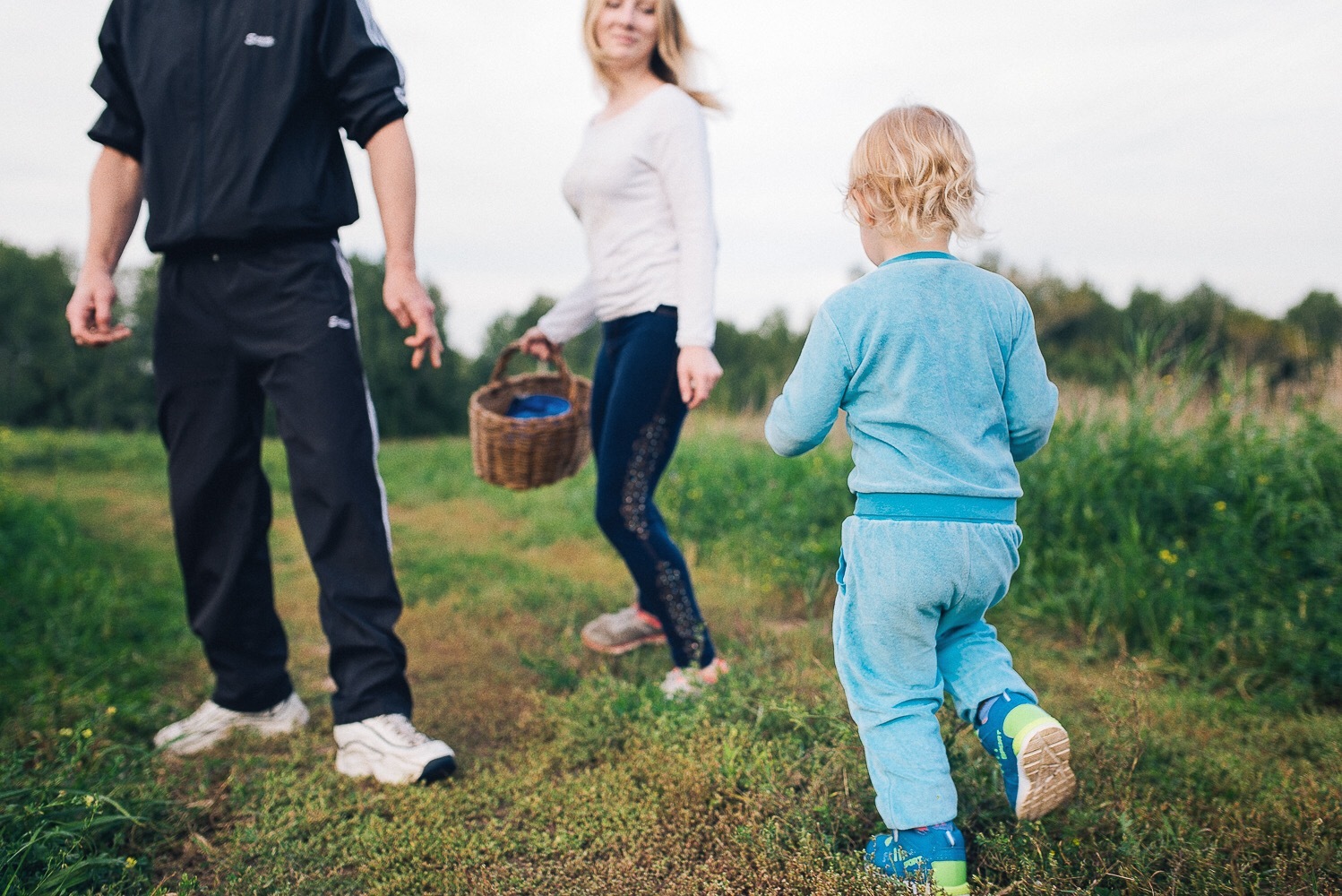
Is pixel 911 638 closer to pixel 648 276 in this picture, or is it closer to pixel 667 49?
pixel 648 276

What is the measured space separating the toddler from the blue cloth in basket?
62.5 inches

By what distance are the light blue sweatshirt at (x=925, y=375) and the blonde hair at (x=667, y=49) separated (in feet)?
4.51

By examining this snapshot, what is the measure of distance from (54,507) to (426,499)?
2.48 meters

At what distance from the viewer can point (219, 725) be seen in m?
2.73

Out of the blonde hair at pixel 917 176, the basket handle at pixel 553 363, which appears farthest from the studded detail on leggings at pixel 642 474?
the blonde hair at pixel 917 176

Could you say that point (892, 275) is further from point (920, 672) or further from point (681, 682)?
point (681, 682)

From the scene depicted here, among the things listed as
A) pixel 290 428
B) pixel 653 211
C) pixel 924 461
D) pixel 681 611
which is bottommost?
pixel 681 611

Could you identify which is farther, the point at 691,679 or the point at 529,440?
the point at 529,440

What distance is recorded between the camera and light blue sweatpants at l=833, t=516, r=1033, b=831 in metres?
1.70

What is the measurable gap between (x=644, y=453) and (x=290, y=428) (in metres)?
1.02

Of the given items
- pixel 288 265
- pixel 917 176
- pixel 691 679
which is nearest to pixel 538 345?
pixel 288 265

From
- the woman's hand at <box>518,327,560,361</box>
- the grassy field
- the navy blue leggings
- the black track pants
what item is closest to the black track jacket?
the black track pants

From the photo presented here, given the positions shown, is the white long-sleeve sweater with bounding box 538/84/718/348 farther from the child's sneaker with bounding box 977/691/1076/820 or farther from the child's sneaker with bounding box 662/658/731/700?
the child's sneaker with bounding box 977/691/1076/820

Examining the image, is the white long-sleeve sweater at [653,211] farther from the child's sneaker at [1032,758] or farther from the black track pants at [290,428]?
the child's sneaker at [1032,758]
